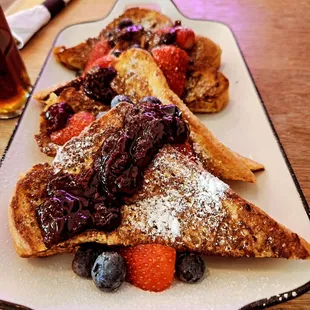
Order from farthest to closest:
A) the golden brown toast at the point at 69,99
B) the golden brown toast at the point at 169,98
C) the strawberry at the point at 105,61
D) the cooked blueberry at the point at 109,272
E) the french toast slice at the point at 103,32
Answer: the french toast slice at the point at 103,32
the strawberry at the point at 105,61
the golden brown toast at the point at 69,99
the golden brown toast at the point at 169,98
the cooked blueberry at the point at 109,272


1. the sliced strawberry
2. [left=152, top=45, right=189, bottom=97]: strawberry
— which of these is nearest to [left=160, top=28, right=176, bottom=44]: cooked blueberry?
the sliced strawberry

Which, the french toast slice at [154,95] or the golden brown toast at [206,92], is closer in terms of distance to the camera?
the french toast slice at [154,95]

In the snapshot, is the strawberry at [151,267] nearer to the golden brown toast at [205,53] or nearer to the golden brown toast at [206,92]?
the golden brown toast at [206,92]

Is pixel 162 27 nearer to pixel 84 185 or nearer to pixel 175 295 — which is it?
pixel 84 185

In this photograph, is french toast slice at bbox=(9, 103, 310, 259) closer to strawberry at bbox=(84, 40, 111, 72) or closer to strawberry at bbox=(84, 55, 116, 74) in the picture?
strawberry at bbox=(84, 55, 116, 74)

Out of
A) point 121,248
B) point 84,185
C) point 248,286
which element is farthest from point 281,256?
point 84,185

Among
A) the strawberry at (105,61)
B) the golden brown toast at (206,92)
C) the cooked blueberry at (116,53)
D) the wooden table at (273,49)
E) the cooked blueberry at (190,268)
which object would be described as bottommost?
the wooden table at (273,49)

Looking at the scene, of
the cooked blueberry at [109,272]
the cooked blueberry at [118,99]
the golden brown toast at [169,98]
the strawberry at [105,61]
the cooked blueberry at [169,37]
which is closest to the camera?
the cooked blueberry at [109,272]

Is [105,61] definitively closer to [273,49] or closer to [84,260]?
[84,260]

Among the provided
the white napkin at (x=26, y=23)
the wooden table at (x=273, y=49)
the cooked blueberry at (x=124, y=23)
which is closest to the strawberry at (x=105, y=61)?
the cooked blueberry at (x=124, y=23)
